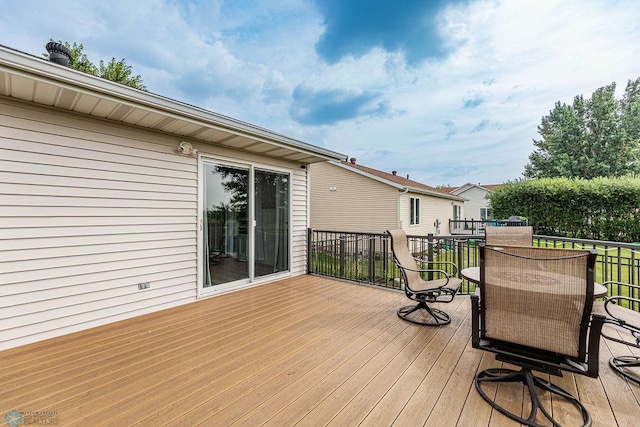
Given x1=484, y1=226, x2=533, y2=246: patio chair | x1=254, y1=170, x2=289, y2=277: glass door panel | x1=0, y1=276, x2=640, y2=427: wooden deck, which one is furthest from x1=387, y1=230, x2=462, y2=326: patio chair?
x1=254, y1=170, x2=289, y2=277: glass door panel

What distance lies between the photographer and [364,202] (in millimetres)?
11273

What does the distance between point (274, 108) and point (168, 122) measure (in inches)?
475

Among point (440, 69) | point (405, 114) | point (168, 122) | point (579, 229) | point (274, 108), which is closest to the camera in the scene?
point (168, 122)

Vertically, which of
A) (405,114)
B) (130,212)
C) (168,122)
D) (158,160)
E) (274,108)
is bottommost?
(130,212)

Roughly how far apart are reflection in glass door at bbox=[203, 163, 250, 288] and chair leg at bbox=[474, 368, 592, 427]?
3522 mm

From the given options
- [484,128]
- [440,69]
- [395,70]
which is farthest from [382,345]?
[484,128]

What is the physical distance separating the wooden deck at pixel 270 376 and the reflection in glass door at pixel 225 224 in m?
0.94

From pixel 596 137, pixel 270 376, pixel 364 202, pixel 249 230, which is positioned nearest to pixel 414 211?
pixel 364 202

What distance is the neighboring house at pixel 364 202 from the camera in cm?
1066

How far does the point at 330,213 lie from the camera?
12234 millimetres

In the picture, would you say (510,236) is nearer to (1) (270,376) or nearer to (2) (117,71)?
(1) (270,376)

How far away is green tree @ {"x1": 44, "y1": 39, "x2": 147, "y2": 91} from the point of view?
12.5 m

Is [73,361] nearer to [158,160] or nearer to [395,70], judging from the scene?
[158,160]

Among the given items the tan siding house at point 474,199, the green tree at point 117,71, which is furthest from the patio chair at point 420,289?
the tan siding house at point 474,199
